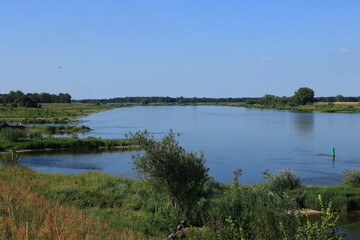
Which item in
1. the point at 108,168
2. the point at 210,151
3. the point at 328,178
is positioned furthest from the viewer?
the point at 210,151

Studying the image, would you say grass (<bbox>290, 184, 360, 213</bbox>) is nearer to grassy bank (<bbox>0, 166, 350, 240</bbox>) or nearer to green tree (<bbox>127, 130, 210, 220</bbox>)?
grassy bank (<bbox>0, 166, 350, 240</bbox>)

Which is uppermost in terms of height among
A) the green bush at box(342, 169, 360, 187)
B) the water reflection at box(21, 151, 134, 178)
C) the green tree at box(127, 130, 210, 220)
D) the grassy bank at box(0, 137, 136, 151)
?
the green tree at box(127, 130, 210, 220)

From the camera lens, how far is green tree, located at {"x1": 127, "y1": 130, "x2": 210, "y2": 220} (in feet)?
49.3

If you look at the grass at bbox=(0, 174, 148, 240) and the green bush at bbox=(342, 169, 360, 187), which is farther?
the green bush at bbox=(342, 169, 360, 187)

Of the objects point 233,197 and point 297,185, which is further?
point 297,185

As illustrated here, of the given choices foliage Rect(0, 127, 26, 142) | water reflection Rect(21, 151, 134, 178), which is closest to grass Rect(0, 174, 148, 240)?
water reflection Rect(21, 151, 134, 178)

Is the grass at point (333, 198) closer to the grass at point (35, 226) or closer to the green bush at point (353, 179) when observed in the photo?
the green bush at point (353, 179)

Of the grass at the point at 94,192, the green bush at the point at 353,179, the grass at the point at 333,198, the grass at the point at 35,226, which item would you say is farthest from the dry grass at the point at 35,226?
the green bush at the point at 353,179

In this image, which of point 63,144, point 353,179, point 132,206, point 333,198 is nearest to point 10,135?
point 63,144

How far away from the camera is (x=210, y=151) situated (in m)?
49.4

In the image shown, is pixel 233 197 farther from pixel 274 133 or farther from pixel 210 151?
pixel 274 133

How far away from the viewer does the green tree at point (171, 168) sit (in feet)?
49.3

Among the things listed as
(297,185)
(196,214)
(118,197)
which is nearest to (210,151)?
(297,185)

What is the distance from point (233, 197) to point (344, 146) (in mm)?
43125
